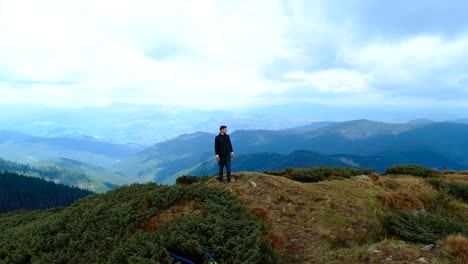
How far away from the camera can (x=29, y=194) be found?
591 feet

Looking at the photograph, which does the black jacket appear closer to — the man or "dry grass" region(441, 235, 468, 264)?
the man

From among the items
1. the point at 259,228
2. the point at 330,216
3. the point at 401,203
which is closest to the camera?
the point at 259,228

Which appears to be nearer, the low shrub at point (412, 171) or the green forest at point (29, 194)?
the low shrub at point (412, 171)

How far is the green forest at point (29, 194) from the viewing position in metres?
168

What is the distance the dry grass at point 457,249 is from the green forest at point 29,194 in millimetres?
183663

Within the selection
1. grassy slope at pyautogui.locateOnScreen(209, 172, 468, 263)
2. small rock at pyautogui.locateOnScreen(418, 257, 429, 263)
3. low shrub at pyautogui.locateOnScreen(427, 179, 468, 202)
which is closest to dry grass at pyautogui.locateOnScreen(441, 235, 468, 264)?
grassy slope at pyautogui.locateOnScreen(209, 172, 468, 263)

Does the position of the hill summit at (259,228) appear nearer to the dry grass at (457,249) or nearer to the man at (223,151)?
the dry grass at (457,249)

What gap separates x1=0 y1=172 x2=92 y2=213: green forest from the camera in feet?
550

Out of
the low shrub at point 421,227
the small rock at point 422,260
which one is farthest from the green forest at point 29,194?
the small rock at point 422,260

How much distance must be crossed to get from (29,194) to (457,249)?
214m

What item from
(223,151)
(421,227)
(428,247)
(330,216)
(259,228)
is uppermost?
(223,151)

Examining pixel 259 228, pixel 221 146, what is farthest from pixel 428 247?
pixel 221 146

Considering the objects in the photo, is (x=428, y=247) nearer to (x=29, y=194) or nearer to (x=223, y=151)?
(x=223, y=151)

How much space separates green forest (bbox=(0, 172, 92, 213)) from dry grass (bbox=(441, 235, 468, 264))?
184 metres
